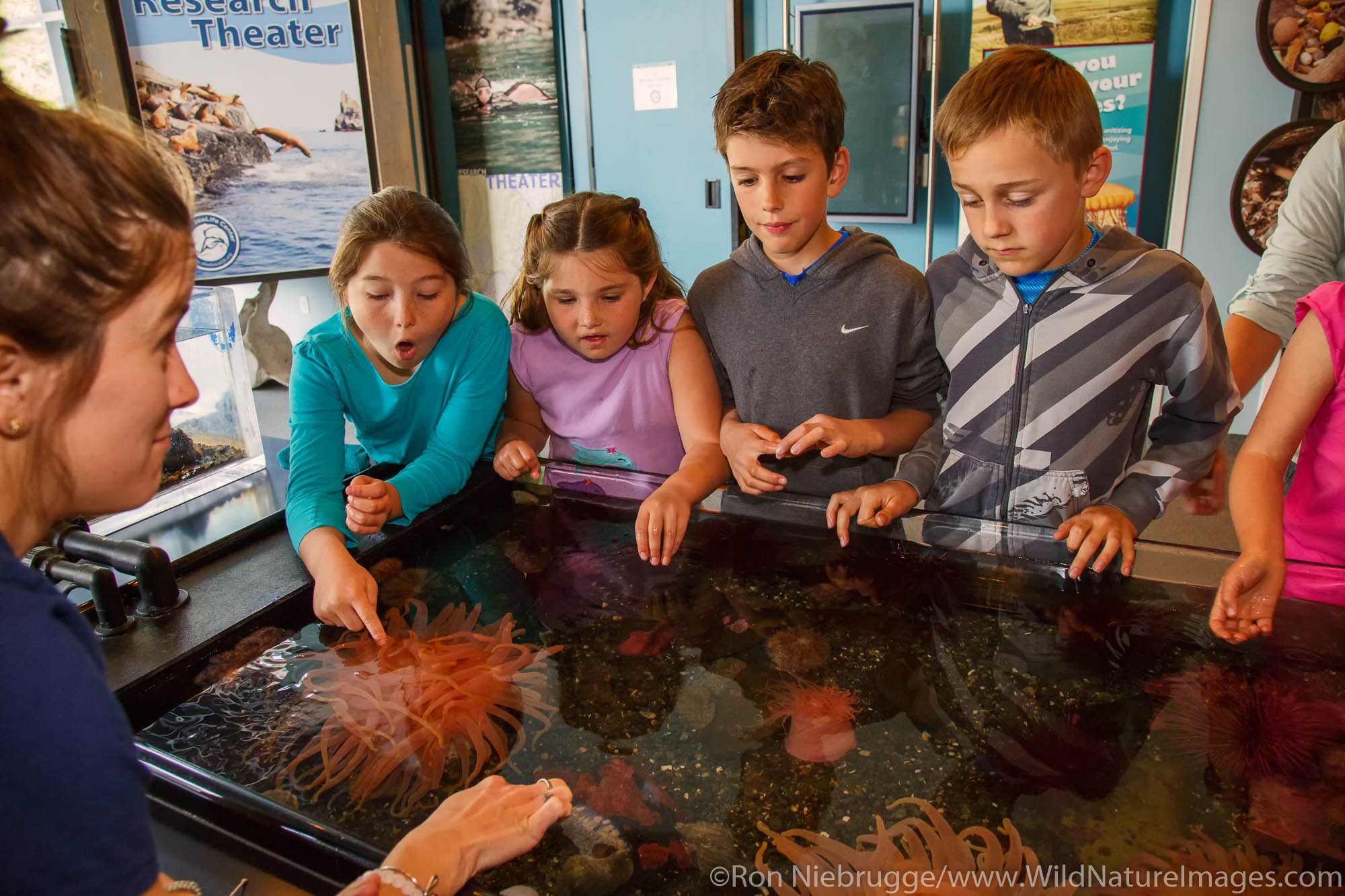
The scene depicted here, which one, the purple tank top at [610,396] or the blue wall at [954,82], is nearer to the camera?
the purple tank top at [610,396]

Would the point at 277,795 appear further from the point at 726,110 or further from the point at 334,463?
the point at 726,110

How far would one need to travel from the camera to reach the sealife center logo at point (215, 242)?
305 centimetres

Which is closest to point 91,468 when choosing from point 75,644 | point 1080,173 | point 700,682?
point 75,644

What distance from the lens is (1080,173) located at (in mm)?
1184

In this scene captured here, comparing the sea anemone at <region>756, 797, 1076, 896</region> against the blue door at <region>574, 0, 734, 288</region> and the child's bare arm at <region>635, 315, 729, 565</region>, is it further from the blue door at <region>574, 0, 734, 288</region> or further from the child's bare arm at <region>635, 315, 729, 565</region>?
the blue door at <region>574, 0, 734, 288</region>

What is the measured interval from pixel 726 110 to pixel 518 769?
1.09 meters

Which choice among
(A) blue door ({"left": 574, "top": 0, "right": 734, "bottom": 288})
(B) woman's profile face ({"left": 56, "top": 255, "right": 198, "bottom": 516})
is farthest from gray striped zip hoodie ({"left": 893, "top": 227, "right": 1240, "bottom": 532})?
(A) blue door ({"left": 574, "top": 0, "right": 734, "bottom": 288})

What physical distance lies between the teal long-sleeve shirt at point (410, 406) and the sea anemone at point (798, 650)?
0.58 metres

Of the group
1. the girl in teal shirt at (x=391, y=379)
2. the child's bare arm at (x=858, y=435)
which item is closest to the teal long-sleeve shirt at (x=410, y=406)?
the girl in teal shirt at (x=391, y=379)

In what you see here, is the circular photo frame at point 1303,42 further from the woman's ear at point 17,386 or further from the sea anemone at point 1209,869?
the woman's ear at point 17,386

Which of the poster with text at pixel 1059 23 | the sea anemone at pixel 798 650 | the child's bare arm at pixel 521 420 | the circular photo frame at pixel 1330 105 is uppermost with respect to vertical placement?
the poster with text at pixel 1059 23

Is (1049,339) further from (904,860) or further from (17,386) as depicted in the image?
(17,386)

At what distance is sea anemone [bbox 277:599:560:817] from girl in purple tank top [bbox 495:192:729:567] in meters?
0.40

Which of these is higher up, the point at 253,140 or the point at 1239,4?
the point at 1239,4
